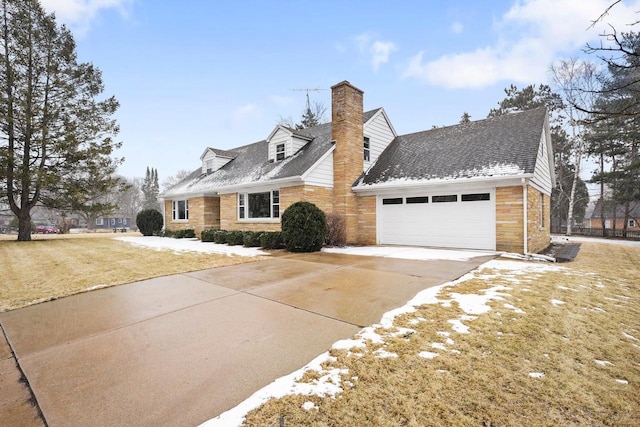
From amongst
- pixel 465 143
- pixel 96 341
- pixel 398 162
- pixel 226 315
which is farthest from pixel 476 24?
pixel 96 341

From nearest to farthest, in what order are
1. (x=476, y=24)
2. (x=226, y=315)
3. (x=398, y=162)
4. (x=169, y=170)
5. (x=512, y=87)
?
(x=226, y=315) → (x=476, y=24) → (x=398, y=162) → (x=512, y=87) → (x=169, y=170)

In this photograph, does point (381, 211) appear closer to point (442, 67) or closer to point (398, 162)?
point (398, 162)

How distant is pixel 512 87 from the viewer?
1123 inches

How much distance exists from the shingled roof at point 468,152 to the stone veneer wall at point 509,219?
2.35 feet

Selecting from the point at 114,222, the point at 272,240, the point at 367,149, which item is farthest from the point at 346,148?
the point at 114,222

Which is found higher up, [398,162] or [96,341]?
[398,162]

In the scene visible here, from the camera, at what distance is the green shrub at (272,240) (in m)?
11.6

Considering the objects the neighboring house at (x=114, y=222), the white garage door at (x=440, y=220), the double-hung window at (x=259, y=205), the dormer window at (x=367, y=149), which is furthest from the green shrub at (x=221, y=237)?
the neighboring house at (x=114, y=222)

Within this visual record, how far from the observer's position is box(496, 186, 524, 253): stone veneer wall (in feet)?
31.5

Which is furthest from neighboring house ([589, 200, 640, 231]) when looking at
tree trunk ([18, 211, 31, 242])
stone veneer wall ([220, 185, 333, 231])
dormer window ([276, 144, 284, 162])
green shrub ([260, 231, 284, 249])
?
tree trunk ([18, 211, 31, 242])

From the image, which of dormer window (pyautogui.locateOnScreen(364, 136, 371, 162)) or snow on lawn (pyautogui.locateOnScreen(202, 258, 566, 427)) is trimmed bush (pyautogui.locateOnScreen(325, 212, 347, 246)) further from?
snow on lawn (pyautogui.locateOnScreen(202, 258, 566, 427))

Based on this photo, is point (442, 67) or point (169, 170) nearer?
point (442, 67)

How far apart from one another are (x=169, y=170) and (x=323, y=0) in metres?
69.5

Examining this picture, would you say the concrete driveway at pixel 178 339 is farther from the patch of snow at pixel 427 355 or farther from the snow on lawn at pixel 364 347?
the patch of snow at pixel 427 355
